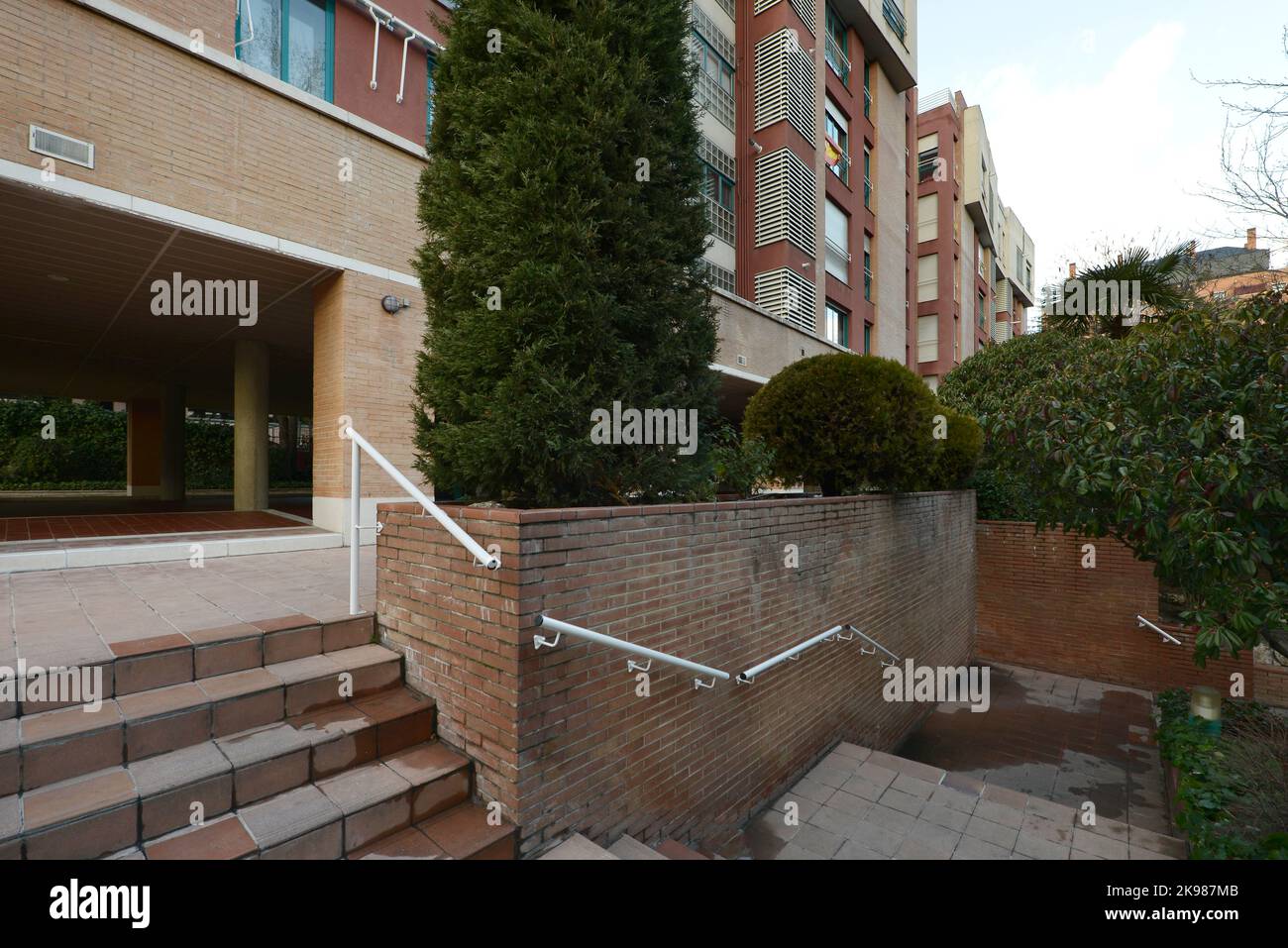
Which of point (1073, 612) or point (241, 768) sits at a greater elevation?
point (241, 768)

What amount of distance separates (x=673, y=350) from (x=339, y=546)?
5.25m

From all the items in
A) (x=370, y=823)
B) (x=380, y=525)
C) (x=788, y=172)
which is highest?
(x=788, y=172)

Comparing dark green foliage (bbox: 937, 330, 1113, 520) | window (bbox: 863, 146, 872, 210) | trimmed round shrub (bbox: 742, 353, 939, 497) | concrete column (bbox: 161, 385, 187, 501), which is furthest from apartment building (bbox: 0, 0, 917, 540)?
window (bbox: 863, 146, 872, 210)

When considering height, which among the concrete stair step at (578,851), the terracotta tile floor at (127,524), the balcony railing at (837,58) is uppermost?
the balcony railing at (837,58)

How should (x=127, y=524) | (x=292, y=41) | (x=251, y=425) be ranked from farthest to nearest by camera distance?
1. (x=251, y=425)
2. (x=127, y=524)
3. (x=292, y=41)

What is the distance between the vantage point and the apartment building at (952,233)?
25578mm

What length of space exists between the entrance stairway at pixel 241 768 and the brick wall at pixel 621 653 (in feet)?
0.77

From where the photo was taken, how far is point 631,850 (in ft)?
9.64

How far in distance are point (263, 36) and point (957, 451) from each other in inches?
402

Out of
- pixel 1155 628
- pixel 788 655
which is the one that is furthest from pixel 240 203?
pixel 1155 628
